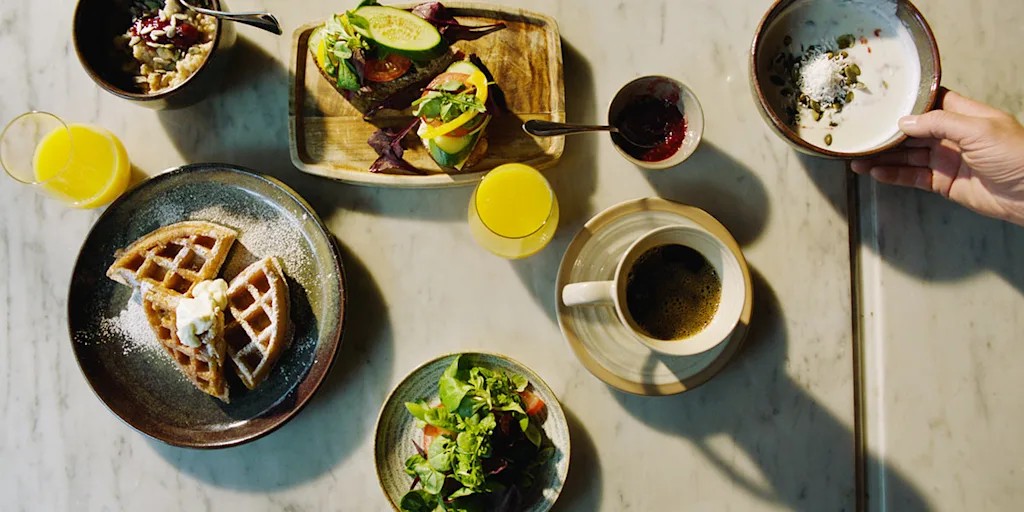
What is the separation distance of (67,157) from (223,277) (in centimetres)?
44

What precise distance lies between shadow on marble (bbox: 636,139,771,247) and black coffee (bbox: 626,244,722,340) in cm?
22

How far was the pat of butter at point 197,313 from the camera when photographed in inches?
58.7

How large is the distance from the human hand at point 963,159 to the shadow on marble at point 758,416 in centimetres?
40

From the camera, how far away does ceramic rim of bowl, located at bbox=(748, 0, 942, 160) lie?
149 centimetres

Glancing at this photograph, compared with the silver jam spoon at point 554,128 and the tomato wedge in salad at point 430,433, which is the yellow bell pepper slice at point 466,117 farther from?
the tomato wedge in salad at point 430,433

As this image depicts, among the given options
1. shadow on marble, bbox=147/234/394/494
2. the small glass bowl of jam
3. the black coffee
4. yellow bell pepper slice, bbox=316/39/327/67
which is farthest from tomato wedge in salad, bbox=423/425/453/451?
yellow bell pepper slice, bbox=316/39/327/67

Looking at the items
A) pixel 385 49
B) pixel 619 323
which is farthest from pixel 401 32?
pixel 619 323

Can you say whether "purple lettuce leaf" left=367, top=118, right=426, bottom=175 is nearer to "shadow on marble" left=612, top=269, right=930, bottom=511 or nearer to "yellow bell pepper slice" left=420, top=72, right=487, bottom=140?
"yellow bell pepper slice" left=420, top=72, right=487, bottom=140

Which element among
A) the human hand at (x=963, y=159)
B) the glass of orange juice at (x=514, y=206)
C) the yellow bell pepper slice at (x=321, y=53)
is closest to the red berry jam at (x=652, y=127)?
the glass of orange juice at (x=514, y=206)

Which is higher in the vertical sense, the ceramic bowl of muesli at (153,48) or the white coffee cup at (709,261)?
the ceramic bowl of muesli at (153,48)

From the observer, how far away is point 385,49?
4.95 ft

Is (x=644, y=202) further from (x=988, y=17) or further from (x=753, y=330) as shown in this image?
(x=988, y=17)

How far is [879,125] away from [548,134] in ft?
2.41

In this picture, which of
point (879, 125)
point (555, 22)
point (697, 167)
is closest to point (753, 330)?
point (697, 167)
